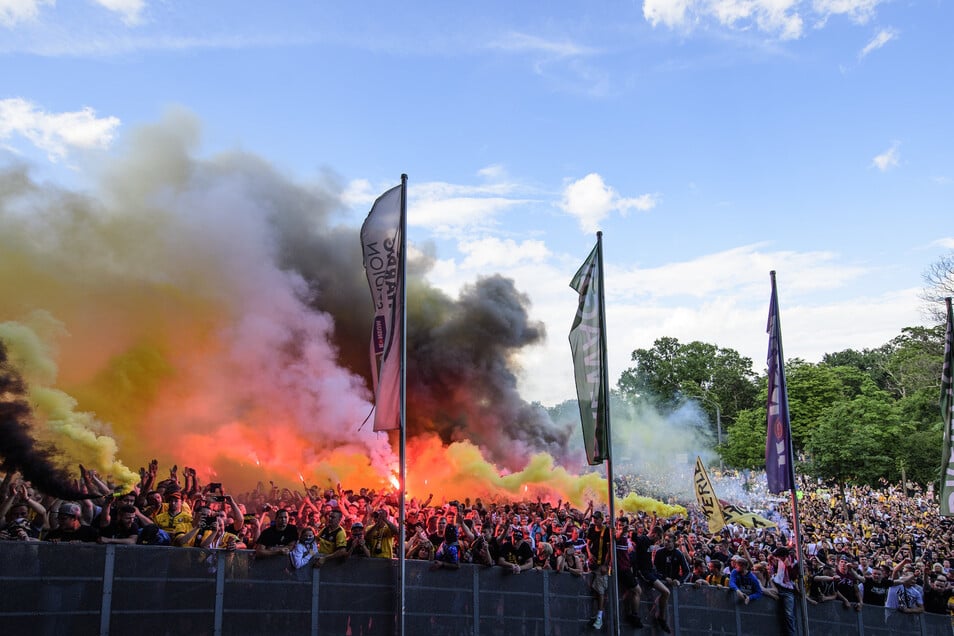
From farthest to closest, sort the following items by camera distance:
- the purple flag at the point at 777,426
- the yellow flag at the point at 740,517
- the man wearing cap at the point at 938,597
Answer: the yellow flag at the point at 740,517 < the man wearing cap at the point at 938,597 < the purple flag at the point at 777,426

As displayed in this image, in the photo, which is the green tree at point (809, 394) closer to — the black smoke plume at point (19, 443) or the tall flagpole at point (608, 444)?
the black smoke plume at point (19, 443)

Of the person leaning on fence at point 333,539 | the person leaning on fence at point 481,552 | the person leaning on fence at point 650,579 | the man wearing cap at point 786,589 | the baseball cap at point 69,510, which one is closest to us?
the baseball cap at point 69,510

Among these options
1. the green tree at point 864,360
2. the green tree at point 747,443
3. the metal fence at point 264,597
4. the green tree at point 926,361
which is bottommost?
the metal fence at point 264,597

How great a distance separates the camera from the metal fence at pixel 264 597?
8.33 m

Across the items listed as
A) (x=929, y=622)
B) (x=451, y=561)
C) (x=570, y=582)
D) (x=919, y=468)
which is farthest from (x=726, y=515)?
(x=919, y=468)

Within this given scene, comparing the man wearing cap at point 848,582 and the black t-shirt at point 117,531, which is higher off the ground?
the black t-shirt at point 117,531

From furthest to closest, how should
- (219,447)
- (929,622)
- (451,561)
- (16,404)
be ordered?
(219,447)
(16,404)
(929,622)
(451,561)

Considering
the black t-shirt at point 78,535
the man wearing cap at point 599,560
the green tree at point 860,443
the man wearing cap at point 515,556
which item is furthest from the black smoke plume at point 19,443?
the green tree at point 860,443

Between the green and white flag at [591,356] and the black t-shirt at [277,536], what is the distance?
15.8 feet

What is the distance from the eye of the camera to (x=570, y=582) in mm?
12672

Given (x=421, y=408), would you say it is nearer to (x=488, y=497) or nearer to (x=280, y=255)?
(x=488, y=497)

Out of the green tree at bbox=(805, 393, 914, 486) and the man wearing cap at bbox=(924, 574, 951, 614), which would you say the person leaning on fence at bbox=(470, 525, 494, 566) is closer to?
the man wearing cap at bbox=(924, 574, 951, 614)

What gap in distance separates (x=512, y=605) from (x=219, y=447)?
18996 mm

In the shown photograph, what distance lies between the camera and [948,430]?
1764 cm
